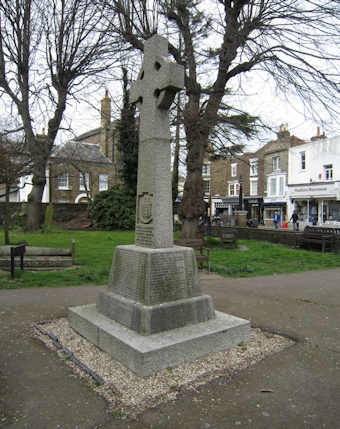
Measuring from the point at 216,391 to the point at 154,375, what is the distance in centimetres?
62

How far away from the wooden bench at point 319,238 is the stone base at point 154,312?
11.2 m

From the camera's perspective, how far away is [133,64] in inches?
486

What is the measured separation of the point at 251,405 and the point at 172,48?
41.8 ft

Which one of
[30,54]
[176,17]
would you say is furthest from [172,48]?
[30,54]

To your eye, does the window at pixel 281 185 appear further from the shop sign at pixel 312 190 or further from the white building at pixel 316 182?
the shop sign at pixel 312 190

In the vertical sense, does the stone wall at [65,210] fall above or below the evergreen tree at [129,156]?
below

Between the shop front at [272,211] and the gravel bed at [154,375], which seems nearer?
the gravel bed at [154,375]

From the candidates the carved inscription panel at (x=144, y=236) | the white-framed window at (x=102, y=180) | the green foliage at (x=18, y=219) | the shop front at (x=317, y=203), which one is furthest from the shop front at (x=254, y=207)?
the carved inscription panel at (x=144, y=236)

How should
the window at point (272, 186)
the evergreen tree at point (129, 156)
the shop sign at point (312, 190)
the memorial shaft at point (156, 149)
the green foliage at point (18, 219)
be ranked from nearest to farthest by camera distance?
the memorial shaft at point (156, 149) → the green foliage at point (18, 219) → the evergreen tree at point (129, 156) → the shop sign at point (312, 190) → the window at point (272, 186)

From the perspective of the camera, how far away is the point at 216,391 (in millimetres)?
3023

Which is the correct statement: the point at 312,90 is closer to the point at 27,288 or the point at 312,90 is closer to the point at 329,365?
the point at 329,365

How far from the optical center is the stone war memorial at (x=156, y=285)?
12.0 ft

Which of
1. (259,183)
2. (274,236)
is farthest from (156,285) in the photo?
(259,183)

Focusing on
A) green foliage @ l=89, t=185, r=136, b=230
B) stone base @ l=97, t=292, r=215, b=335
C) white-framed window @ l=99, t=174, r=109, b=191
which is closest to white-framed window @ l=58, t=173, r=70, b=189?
white-framed window @ l=99, t=174, r=109, b=191
